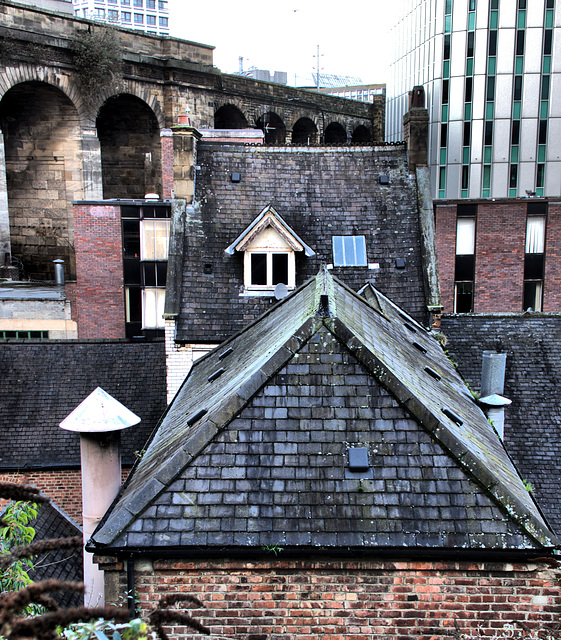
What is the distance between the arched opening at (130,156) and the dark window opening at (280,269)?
69.8ft

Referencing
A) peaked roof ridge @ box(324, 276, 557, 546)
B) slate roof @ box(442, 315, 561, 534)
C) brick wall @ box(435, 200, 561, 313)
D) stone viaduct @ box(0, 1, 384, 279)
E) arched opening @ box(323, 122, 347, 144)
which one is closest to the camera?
peaked roof ridge @ box(324, 276, 557, 546)

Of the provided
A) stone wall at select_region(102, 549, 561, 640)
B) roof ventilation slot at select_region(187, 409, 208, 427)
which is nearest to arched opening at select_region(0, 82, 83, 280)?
roof ventilation slot at select_region(187, 409, 208, 427)

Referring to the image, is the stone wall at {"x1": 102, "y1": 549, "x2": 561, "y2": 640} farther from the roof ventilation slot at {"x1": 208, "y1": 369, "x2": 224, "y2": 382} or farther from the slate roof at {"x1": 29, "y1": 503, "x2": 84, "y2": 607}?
the roof ventilation slot at {"x1": 208, "y1": 369, "x2": 224, "y2": 382}

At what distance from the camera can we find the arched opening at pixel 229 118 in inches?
1512

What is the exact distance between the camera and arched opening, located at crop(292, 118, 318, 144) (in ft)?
150

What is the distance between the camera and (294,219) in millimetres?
16484

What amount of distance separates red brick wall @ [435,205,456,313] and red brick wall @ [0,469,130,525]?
70.3ft

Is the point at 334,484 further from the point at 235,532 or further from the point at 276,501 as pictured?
the point at 235,532

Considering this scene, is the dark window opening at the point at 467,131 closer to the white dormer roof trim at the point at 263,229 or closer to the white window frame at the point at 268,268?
the white dormer roof trim at the point at 263,229

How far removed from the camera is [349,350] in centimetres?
674

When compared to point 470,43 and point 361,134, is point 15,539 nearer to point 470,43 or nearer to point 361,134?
point 470,43

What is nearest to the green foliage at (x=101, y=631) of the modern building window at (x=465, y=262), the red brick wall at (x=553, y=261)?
the modern building window at (x=465, y=262)

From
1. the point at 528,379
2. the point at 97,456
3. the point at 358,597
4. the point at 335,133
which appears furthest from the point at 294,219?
the point at 335,133

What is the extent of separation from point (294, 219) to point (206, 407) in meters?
9.48
